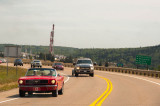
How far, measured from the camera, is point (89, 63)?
38938 millimetres

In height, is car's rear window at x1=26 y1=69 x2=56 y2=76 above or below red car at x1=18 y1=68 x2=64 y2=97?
above

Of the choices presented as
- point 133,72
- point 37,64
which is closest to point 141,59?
point 133,72

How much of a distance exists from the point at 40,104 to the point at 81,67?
2501 centimetres

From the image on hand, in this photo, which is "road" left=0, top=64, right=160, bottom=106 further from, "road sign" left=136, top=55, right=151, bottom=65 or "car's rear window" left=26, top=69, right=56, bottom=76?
"road sign" left=136, top=55, right=151, bottom=65

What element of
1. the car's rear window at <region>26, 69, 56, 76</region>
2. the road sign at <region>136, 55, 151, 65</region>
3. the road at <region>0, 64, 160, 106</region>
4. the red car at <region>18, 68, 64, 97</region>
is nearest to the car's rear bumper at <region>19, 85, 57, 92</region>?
the red car at <region>18, 68, 64, 97</region>

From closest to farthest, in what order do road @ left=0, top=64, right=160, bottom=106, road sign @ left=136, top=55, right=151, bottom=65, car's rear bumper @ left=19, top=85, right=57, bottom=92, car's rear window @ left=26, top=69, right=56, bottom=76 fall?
road @ left=0, top=64, right=160, bottom=106, car's rear bumper @ left=19, top=85, right=57, bottom=92, car's rear window @ left=26, top=69, right=56, bottom=76, road sign @ left=136, top=55, right=151, bottom=65

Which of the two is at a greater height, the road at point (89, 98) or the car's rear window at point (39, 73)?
the car's rear window at point (39, 73)

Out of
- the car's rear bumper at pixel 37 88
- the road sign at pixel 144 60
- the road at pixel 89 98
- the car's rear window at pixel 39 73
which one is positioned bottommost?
the road at pixel 89 98

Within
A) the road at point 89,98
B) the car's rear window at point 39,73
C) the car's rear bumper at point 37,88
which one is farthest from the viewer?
the car's rear window at point 39,73

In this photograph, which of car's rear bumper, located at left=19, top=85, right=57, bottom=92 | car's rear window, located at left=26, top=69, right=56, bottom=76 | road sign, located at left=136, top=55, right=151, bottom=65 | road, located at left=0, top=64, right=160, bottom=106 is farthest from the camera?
road sign, located at left=136, top=55, right=151, bottom=65

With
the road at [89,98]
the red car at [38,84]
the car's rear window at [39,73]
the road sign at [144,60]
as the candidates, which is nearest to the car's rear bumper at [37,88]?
the red car at [38,84]

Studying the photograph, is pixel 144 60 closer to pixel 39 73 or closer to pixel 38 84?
pixel 39 73

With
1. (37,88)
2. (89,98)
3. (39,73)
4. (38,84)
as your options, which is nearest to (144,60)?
(39,73)

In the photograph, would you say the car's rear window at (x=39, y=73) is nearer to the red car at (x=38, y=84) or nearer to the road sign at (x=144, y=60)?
the red car at (x=38, y=84)
